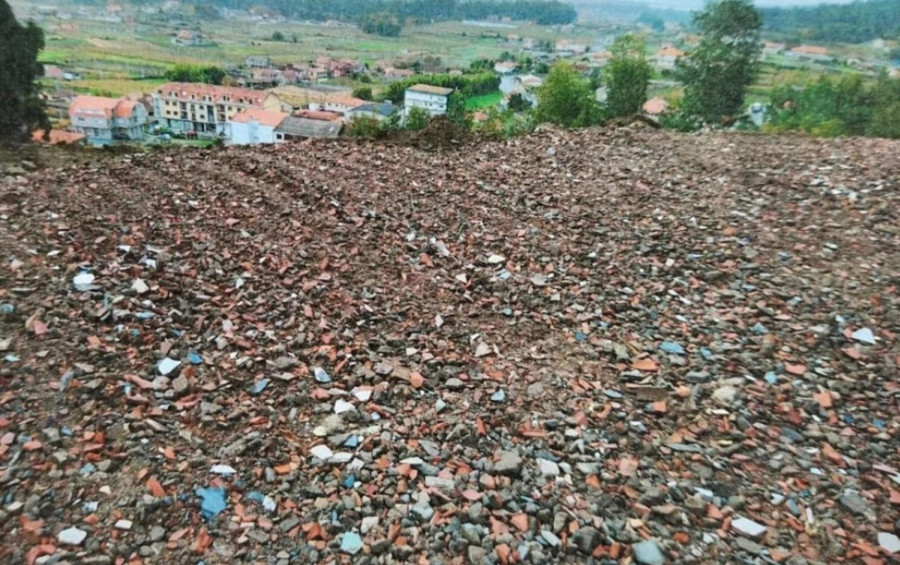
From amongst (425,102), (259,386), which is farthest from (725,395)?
(425,102)

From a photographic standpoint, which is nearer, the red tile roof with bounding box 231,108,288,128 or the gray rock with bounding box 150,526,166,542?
the gray rock with bounding box 150,526,166,542

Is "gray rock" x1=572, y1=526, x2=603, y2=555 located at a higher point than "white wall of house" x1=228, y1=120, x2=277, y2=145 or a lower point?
lower

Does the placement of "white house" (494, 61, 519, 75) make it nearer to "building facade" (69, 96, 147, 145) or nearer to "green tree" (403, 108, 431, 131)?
"green tree" (403, 108, 431, 131)

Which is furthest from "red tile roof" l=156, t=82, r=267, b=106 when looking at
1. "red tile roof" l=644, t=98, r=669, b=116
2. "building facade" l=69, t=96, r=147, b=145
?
"red tile roof" l=644, t=98, r=669, b=116

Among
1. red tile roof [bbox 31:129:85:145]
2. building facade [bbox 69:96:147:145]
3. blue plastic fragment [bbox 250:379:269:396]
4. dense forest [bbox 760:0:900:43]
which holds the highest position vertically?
dense forest [bbox 760:0:900:43]

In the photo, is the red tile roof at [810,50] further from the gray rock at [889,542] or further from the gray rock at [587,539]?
the gray rock at [587,539]

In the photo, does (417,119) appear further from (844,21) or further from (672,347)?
(844,21)
